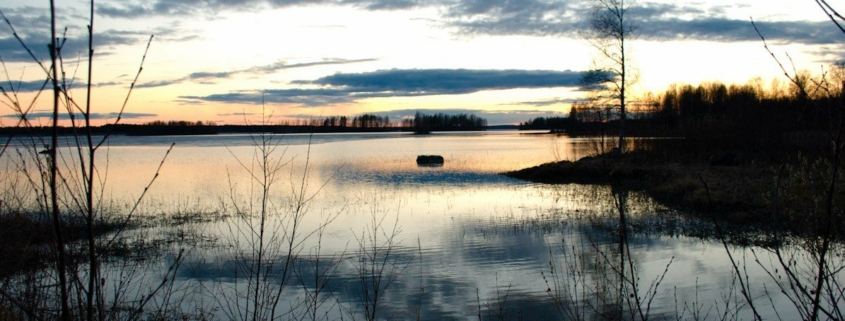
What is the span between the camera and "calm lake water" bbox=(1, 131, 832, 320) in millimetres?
7973

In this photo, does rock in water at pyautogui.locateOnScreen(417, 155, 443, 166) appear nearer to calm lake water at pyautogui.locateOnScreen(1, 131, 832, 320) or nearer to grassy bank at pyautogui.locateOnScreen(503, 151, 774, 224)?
grassy bank at pyautogui.locateOnScreen(503, 151, 774, 224)

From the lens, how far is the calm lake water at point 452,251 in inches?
314

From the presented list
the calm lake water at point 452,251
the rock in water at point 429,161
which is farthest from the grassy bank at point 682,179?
the rock in water at point 429,161

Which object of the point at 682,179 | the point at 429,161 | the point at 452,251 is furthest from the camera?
the point at 429,161

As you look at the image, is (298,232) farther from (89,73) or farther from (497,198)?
(89,73)

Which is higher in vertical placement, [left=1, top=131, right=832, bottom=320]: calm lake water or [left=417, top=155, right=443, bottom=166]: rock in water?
[left=417, top=155, right=443, bottom=166]: rock in water

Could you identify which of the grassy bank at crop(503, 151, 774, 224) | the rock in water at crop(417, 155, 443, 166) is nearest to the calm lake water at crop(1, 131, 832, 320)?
the grassy bank at crop(503, 151, 774, 224)

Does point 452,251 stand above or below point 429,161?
below

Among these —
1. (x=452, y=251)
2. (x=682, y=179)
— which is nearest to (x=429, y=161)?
(x=682, y=179)

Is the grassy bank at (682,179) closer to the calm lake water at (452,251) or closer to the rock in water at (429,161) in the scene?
the calm lake water at (452,251)

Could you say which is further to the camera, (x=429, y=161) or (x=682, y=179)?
(x=429, y=161)

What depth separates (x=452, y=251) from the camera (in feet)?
37.5

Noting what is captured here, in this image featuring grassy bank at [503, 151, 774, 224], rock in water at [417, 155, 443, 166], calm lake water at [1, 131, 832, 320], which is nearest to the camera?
calm lake water at [1, 131, 832, 320]

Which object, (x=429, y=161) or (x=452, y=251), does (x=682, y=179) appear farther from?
(x=429, y=161)
